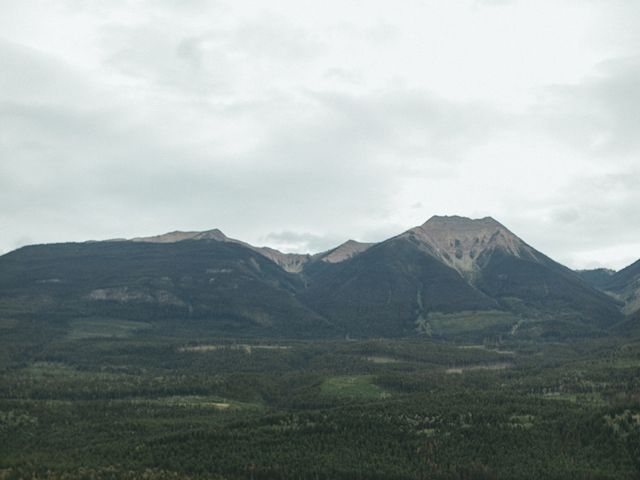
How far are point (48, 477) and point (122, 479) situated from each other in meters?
22.3

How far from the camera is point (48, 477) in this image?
200 metres

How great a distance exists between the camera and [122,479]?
200 metres
